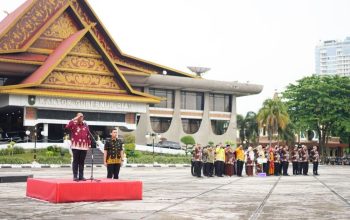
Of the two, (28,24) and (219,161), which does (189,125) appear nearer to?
(28,24)

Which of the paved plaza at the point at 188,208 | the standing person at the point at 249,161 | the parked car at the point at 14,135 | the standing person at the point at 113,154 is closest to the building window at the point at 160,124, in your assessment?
the parked car at the point at 14,135

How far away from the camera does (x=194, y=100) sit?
2916 inches

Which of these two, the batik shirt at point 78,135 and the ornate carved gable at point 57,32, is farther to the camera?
the ornate carved gable at point 57,32

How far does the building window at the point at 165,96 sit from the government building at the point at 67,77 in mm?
1330

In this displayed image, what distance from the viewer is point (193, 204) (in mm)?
12266

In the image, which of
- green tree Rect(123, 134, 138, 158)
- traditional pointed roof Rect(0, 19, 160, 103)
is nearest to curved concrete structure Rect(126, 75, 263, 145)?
traditional pointed roof Rect(0, 19, 160, 103)

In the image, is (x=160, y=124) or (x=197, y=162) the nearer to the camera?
(x=197, y=162)

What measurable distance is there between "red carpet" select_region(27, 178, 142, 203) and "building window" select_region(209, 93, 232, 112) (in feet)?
204

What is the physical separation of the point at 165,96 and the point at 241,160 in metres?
43.0

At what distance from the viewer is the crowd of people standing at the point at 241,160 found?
1099 inches

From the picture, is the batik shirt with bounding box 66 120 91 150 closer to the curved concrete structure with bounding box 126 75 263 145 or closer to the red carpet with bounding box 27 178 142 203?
the red carpet with bounding box 27 178 142 203

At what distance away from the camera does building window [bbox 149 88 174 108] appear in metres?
71.0

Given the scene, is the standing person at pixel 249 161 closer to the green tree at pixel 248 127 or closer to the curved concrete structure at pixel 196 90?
the curved concrete structure at pixel 196 90

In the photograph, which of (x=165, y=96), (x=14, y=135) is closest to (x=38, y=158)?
(x=14, y=135)
